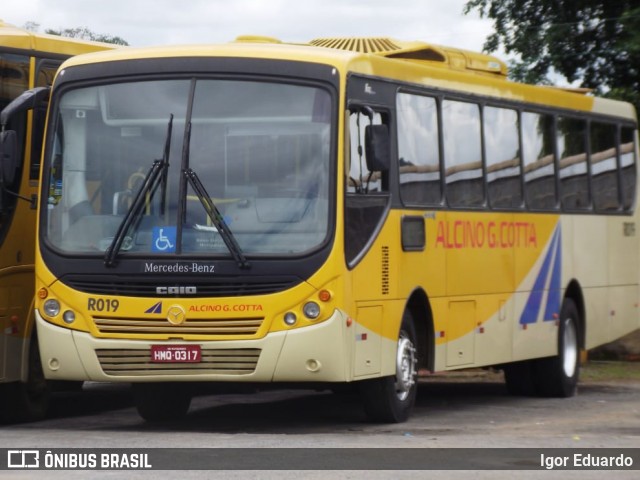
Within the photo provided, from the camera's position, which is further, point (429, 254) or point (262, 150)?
point (429, 254)

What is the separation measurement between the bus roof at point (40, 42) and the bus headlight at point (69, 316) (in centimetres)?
254

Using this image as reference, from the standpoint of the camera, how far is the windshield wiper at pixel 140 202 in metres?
14.2

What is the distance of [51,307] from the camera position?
1451 centimetres

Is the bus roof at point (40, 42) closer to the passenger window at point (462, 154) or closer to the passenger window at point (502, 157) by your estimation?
the passenger window at point (462, 154)

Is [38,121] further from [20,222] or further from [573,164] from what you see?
[573,164]

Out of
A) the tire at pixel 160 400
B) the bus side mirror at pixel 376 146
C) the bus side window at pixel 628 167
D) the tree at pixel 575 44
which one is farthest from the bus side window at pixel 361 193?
the tree at pixel 575 44

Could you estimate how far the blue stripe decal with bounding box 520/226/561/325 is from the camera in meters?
18.6

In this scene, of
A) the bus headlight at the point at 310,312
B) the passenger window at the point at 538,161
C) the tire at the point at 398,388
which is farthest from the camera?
the passenger window at the point at 538,161

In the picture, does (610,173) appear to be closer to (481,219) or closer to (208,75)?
(481,219)

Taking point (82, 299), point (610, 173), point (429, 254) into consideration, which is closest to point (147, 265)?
point (82, 299)

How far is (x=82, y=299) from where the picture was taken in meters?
14.4

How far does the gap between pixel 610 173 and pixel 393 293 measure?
704cm

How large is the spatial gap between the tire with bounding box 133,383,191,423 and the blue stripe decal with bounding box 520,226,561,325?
4.07 meters

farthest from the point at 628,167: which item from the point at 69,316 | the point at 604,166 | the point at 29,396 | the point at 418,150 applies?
Result: the point at 69,316
